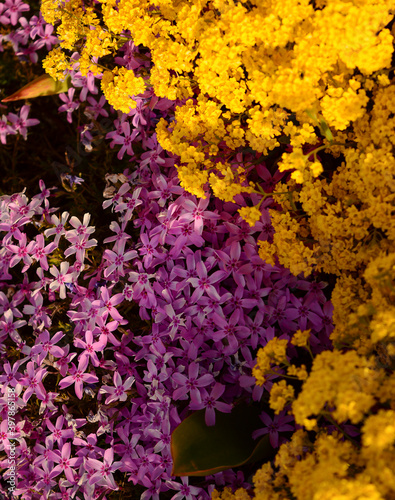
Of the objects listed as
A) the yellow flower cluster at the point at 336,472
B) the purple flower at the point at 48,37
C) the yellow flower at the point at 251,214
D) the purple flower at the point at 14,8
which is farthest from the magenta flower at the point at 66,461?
the purple flower at the point at 14,8

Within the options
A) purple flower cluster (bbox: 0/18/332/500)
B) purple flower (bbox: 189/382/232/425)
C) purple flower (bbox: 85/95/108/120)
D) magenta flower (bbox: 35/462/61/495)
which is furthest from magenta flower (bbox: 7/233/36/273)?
purple flower (bbox: 189/382/232/425)

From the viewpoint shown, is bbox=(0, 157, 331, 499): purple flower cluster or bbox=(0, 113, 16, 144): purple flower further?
bbox=(0, 113, 16, 144): purple flower

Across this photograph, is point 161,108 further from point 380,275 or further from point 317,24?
point 380,275

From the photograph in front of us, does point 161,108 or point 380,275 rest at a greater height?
point 380,275

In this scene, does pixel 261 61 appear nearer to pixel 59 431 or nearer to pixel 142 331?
pixel 142 331

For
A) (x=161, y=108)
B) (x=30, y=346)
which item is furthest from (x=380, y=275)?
(x=30, y=346)

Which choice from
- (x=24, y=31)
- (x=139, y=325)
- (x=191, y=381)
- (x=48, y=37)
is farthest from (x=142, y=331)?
(x=24, y=31)

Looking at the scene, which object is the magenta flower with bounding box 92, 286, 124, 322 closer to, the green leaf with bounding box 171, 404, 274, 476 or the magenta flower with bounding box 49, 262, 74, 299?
the magenta flower with bounding box 49, 262, 74, 299
